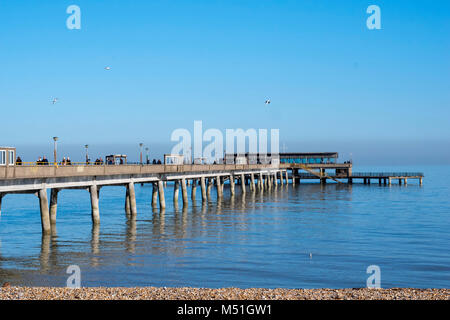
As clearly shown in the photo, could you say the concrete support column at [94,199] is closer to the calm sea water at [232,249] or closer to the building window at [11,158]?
the calm sea water at [232,249]

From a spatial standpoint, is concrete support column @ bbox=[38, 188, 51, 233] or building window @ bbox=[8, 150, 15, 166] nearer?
building window @ bbox=[8, 150, 15, 166]

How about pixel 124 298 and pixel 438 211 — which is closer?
pixel 124 298

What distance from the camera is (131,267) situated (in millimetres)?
25312

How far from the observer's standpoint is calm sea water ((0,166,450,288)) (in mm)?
23172

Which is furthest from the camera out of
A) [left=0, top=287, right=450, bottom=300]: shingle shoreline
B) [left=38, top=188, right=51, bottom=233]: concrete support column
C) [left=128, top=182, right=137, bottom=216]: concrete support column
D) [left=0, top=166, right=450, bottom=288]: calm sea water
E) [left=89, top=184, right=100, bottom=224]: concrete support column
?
[left=128, top=182, right=137, bottom=216]: concrete support column

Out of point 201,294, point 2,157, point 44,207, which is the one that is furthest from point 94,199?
point 201,294

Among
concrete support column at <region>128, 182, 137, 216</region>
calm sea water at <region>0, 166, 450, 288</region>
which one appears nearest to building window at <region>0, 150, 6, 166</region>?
calm sea water at <region>0, 166, 450, 288</region>

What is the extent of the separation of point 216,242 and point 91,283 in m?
13.6

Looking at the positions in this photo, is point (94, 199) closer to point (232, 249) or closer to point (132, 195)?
point (132, 195)

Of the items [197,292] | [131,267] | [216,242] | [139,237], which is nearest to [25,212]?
[139,237]

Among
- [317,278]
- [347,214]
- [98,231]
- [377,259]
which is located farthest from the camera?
[347,214]

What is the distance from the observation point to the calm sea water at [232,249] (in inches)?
912

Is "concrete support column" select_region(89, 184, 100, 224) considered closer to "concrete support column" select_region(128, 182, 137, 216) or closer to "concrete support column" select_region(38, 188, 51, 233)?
"concrete support column" select_region(128, 182, 137, 216)
